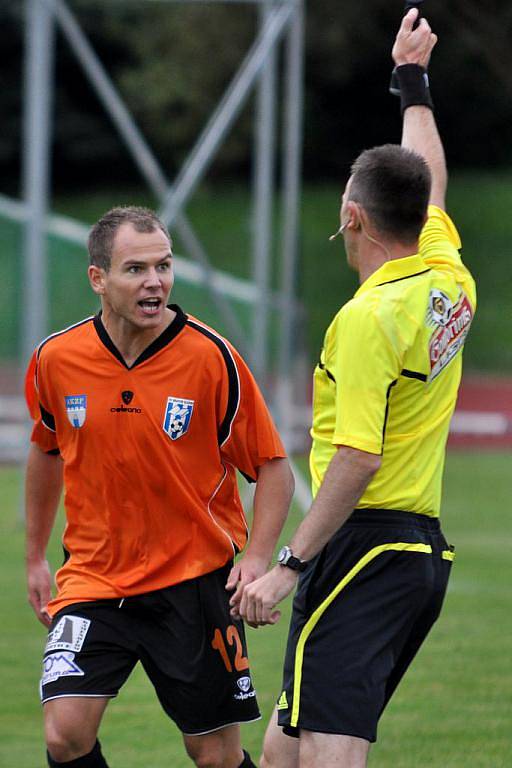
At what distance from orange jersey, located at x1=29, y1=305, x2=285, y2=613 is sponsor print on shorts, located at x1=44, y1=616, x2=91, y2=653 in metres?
0.07

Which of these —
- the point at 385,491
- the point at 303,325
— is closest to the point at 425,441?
the point at 385,491

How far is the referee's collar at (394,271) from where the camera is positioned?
413cm

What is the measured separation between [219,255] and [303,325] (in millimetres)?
13293

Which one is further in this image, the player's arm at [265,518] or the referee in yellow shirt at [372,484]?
the player's arm at [265,518]

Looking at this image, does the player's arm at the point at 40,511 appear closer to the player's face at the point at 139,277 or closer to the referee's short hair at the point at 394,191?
the player's face at the point at 139,277

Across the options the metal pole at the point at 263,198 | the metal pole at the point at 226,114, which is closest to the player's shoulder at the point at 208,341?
the metal pole at the point at 226,114

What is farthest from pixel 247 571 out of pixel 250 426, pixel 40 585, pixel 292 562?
pixel 40 585

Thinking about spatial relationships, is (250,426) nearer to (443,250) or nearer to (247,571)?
(247,571)

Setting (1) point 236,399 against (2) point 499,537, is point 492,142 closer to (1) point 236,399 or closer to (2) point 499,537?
(2) point 499,537

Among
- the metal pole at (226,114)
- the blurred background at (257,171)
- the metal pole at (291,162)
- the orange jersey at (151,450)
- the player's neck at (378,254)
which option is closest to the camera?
the player's neck at (378,254)

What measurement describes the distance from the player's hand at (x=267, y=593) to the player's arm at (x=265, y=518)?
458 mm

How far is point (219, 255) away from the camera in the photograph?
36469 mm

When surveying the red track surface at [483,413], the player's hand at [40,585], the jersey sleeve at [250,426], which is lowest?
the red track surface at [483,413]

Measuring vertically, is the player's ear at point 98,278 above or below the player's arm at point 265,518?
above
